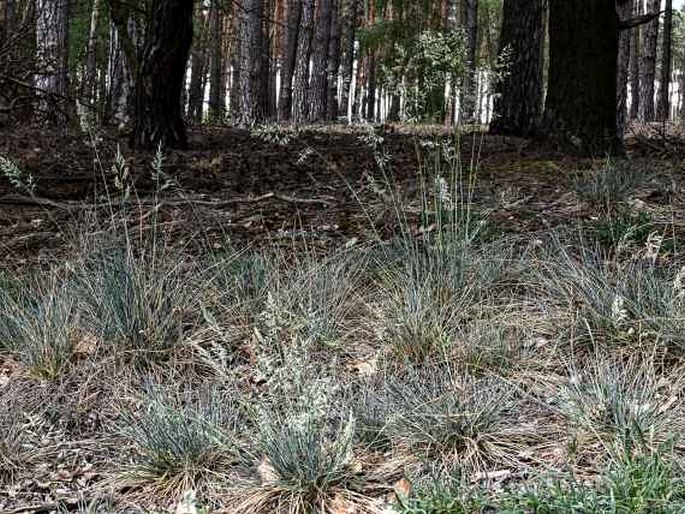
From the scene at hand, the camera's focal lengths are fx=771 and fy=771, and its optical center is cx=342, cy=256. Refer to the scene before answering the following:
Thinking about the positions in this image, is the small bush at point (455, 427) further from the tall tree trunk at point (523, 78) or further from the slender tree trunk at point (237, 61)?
the slender tree trunk at point (237, 61)

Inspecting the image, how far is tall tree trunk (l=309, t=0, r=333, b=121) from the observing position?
15141 millimetres

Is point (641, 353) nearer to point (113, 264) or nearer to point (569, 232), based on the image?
point (569, 232)

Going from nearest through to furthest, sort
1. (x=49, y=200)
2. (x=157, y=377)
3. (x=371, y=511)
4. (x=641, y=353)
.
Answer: (x=371, y=511)
(x=641, y=353)
(x=157, y=377)
(x=49, y=200)

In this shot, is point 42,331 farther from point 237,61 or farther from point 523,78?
point 237,61

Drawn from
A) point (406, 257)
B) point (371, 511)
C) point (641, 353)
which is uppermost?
point (406, 257)

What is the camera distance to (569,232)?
3.76 m

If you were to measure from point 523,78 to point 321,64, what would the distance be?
7.63 m

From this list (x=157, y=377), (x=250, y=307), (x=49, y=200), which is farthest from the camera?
A: (x=49, y=200)

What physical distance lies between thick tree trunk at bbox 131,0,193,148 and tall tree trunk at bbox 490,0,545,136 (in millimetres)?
3417

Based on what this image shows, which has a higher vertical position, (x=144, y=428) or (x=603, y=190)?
(x=603, y=190)

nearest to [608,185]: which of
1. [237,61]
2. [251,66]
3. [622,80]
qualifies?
[622,80]

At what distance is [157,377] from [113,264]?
59 centimetres

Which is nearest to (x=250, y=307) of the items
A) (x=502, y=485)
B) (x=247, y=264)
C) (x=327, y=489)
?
(x=247, y=264)

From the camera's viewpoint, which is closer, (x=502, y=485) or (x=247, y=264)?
(x=502, y=485)
